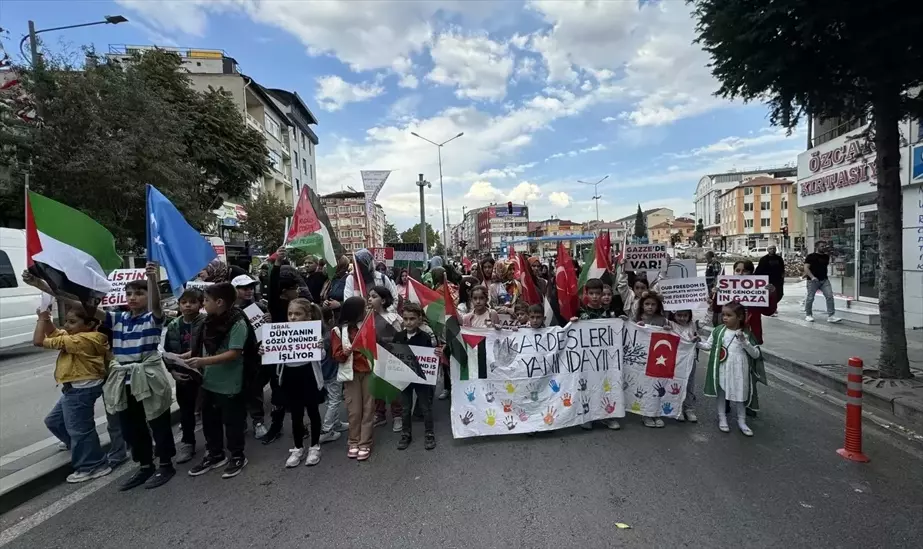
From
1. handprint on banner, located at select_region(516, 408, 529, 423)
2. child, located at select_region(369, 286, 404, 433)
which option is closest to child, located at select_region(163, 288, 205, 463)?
child, located at select_region(369, 286, 404, 433)

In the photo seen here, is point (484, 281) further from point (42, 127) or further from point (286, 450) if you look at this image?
point (42, 127)

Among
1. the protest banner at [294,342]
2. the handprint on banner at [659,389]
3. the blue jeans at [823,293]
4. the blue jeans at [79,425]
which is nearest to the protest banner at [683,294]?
the handprint on banner at [659,389]

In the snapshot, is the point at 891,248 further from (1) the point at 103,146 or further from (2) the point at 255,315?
(1) the point at 103,146

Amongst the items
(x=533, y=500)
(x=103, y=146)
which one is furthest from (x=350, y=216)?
(x=533, y=500)

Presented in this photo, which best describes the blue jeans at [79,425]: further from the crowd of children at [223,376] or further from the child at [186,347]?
the child at [186,347]

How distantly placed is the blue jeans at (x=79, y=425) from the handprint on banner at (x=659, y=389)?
517 centimetres

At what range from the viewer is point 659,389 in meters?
5.06

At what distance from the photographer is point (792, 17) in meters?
5.00

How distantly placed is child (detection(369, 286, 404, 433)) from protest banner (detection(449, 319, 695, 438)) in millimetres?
709

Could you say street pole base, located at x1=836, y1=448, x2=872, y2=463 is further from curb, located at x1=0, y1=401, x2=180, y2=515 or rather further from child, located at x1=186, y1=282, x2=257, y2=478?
curb, located at x1=0, y1=401, x2=180, y2=515

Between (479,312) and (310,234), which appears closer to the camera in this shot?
(310,234)

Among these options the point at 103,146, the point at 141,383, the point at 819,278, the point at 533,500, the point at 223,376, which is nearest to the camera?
the point at 533,500

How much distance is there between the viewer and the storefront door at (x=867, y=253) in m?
10.8

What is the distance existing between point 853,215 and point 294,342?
44.3ft
